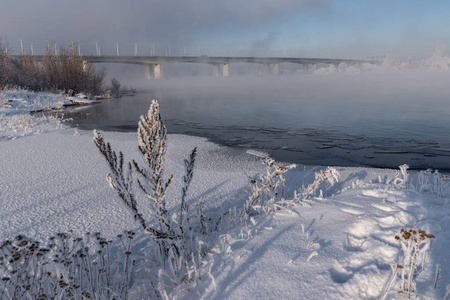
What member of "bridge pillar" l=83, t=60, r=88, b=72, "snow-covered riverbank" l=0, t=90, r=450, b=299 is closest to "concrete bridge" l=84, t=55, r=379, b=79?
"bridge pillar" l=83, t=60, r=88, b=72

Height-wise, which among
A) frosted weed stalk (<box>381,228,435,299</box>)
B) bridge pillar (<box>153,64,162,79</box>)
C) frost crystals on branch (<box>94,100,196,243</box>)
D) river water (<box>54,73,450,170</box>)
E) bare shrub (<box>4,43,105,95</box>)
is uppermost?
bridge pillar (<box>153,64,162,79</box>)

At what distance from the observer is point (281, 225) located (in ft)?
10.6

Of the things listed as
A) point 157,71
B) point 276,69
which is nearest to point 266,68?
point 276,69

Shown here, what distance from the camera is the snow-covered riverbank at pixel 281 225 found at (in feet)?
7.22

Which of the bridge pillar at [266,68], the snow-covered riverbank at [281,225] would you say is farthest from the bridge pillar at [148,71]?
the snow-covered riverbank at [281,225]

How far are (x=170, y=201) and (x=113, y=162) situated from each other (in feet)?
6.20

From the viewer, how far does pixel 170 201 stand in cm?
471

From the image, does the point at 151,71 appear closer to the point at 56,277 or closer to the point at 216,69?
the point at 216,69

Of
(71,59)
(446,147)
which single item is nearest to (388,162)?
(446,147)

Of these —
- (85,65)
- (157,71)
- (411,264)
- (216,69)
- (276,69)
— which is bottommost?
(411,264)

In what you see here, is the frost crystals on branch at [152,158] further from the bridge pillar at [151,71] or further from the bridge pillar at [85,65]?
the bridge pillar at [151,71]

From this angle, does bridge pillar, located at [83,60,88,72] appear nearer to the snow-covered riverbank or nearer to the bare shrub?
the bare shrub

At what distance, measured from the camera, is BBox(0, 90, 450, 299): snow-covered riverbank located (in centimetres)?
220

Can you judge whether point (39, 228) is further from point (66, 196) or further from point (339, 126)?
point (339, 126)
